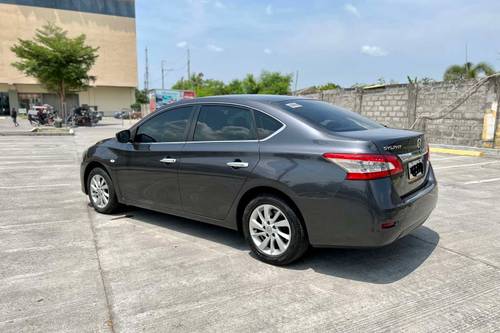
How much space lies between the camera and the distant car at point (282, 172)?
10.5 feet

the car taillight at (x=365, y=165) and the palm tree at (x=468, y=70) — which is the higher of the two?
the palm tree at (x=468, y=70)

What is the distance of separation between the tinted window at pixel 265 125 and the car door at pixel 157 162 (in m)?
0.98

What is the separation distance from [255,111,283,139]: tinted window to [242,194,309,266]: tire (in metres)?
0.61

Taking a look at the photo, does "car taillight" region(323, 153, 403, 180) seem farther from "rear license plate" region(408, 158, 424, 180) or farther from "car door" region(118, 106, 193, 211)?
"car door" region(118, 106, 193, 211)

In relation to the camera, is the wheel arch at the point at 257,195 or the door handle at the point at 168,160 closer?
the wheel arch at the point at 257,195

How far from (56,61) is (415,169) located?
104 ft

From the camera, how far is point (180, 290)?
324cm

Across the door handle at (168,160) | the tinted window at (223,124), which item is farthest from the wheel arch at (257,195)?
the door handle at (168,160)

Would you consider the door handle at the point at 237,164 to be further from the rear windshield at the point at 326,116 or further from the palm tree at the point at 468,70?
the palm tree at the point at 468,70

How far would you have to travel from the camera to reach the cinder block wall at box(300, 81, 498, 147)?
12.8 metres

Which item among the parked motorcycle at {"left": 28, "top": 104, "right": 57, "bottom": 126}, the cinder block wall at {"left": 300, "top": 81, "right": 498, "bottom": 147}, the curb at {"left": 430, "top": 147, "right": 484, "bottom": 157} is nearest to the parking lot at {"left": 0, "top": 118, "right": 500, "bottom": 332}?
the curb at {"left": 430, "top": 147, "right": 484, "bottom": 157}

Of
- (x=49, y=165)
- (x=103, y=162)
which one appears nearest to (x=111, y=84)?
(x=49, y=165)

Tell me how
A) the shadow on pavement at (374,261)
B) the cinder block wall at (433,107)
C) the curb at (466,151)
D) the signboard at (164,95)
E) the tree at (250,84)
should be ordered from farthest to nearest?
1. the tree at (250,84)
2. the signboard at (164,95)
3. the cinder block wall at (433,107)
4. the curb at (466,151)
5. the shadow on pavement at (374,261)

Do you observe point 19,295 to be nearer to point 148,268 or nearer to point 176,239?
point 148,268
